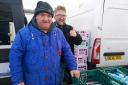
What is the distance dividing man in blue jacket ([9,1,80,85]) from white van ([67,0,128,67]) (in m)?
1.76

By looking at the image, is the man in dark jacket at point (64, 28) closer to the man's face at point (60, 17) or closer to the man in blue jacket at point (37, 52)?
the man's face at point (60, 17)

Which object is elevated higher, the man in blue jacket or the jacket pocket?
the man in blue jacket

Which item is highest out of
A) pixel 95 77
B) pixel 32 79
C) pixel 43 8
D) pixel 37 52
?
pixel 43 8

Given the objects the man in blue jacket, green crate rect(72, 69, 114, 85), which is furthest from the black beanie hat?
green crate rect(72, 69, 114, 85)

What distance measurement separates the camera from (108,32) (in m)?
4.41

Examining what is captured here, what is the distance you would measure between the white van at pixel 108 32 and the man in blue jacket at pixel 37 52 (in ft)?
5.78

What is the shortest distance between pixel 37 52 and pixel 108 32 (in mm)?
2191

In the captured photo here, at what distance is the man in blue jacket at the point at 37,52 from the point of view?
2520mm

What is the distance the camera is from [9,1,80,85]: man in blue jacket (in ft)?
8.27

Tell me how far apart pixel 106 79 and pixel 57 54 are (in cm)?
86

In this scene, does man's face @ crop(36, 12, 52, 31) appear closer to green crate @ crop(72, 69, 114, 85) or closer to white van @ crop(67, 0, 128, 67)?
green crate @ crop(72, 69, 114, 85)

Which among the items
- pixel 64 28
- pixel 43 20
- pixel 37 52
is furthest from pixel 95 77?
pixel 43 20

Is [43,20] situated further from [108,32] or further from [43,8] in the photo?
[108,32]

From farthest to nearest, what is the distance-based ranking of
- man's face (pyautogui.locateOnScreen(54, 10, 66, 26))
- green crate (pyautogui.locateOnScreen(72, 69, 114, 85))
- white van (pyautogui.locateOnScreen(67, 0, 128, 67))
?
white van (pyautogui.locateOnScreen(67, 0, 128, 67))
man's face (pyautogui.locateOnScreen(54, 10, 66, 26))
green crate (pyautogui.locateOnScreen(72, 69, 114, 85))
